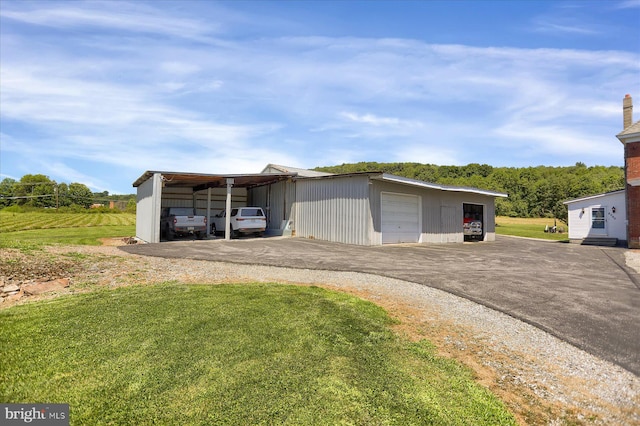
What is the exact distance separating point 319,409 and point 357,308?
2.86 m

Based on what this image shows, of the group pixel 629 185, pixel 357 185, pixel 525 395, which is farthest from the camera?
pixel 629 185

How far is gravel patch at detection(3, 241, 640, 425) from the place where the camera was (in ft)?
9.61

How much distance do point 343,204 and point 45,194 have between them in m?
84.2

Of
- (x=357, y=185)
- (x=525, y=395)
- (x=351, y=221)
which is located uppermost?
(x=357, y=185)

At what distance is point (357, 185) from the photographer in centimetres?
1706

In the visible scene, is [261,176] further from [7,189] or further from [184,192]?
[7,189]

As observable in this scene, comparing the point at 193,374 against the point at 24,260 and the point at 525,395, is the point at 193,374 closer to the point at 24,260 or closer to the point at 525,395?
the point at 525,395

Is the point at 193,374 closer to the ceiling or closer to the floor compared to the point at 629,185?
closer to the floor

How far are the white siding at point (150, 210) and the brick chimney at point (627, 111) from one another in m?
29.1

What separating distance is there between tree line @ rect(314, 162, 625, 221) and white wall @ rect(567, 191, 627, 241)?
1803 cm

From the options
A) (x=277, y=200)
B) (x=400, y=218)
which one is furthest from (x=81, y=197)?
(x=400, y=218)

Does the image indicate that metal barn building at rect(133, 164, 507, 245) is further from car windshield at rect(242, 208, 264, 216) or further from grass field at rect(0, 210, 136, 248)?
grass field at rect(0, 210, 136, 248)

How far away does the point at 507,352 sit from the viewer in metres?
4.05

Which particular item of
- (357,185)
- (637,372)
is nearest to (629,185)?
(357,185)
